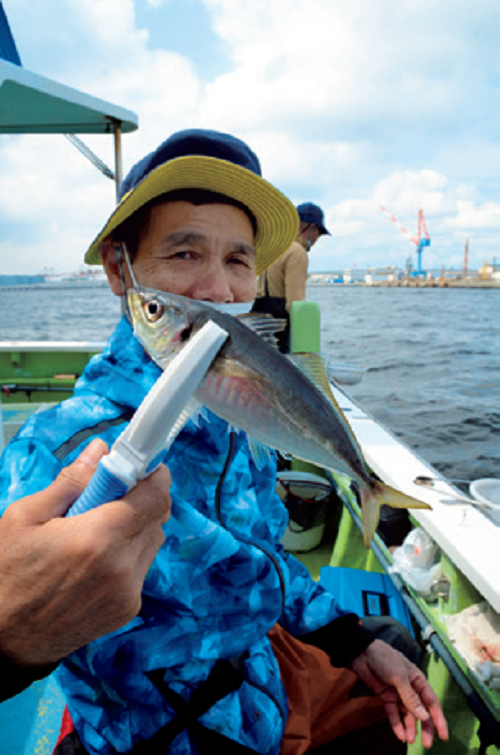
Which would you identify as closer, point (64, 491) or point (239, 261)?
point (64, 491)

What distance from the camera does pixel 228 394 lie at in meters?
0.89

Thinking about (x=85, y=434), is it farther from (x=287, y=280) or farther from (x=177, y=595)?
(x=287, y=280)

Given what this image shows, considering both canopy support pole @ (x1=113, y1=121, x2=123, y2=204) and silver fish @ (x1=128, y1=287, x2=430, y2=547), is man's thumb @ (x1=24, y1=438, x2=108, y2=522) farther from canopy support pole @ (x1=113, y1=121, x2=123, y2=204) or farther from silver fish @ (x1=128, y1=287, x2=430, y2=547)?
canopy support pole @ (x1=113, y1=121, x2=123, y2=204)

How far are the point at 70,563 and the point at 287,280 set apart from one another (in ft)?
19.6

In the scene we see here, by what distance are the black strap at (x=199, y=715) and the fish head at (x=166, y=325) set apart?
105cm

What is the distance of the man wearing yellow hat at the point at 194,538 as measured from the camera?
1.37m

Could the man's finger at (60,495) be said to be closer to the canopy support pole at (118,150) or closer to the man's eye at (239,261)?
the man's eye at (239,261)

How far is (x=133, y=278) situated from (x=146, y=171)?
41 centimetres

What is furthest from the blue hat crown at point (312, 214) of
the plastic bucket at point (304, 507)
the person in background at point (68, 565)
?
the person in background at point (68, 565)

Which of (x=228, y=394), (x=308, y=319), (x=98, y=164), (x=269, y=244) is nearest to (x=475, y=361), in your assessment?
(x=308, y=319)

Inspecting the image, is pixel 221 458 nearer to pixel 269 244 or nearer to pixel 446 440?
pixel 269 244

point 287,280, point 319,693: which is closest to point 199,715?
point 319,693

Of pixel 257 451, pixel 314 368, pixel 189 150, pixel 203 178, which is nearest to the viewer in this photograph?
pixel 257 451

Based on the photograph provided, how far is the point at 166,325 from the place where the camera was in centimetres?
98
